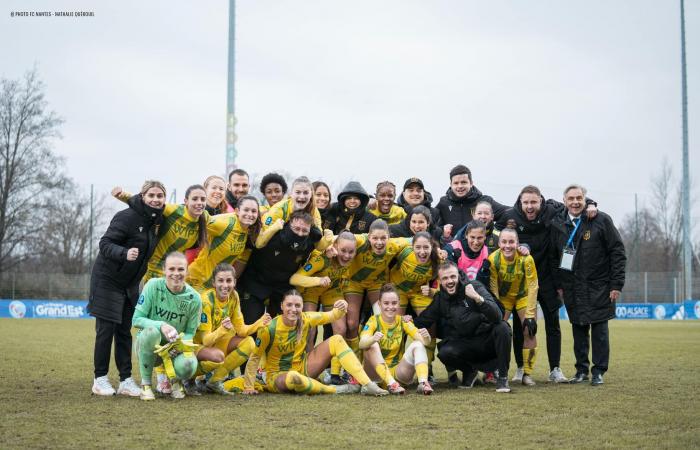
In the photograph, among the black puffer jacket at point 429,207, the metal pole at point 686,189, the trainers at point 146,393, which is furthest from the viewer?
the metal pole at point 686,189

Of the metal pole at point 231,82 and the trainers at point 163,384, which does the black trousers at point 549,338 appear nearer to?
the trainers at point 163,384

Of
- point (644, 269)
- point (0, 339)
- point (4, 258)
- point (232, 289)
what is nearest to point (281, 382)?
point (232, 289)

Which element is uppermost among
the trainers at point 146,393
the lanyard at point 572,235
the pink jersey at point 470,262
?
the lanyard at point 572,235

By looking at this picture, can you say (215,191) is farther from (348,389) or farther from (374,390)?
(374,390)

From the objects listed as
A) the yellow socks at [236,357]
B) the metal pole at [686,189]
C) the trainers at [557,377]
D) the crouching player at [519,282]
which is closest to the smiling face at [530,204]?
the crouching player at [519,282]

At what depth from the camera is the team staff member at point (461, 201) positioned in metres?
8.35

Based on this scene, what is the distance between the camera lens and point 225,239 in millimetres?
6984

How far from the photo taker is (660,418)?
17.2ft

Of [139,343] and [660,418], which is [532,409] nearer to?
[660,418]

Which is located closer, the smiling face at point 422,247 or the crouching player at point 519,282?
the smiling face at point 422,247

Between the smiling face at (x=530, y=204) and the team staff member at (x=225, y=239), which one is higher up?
the smiling face at (x=530, y=204)

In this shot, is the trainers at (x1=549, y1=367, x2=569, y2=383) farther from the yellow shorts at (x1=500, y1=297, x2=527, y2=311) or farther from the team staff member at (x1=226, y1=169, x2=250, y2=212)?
the team staff member at (x1=226, y1=169, x2=250, y2=212)

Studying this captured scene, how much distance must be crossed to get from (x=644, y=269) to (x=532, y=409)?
34849 mm

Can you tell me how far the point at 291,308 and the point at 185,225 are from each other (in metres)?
1.26
